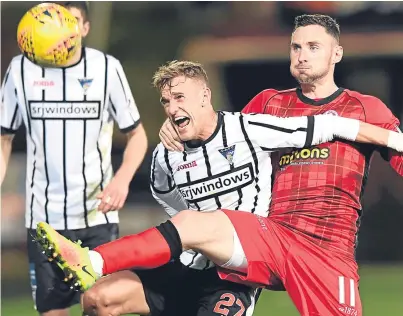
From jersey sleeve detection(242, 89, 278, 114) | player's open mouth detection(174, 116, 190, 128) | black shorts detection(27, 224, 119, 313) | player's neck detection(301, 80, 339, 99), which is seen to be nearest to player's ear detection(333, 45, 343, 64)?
player's neck detection(301, 80, 339, 99)

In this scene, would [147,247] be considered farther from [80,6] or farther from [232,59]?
[232,59]

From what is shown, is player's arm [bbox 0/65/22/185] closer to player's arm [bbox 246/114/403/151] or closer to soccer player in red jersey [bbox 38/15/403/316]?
soccer player in red jersey [bbox 38/15/403/316]

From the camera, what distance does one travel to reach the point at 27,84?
289 inches

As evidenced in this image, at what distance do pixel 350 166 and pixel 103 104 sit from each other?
2080mm

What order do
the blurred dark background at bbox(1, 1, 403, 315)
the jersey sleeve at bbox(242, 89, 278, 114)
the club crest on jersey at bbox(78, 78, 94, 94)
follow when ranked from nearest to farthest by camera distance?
the jersey sleeve at bbox(242, 89, 278, 114) → the club crest on jersey at bbox(78, 78, 94, 94) → the blurred dark background at bbox(1, 1, 403, 315)

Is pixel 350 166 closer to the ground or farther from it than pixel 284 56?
closer to the ground

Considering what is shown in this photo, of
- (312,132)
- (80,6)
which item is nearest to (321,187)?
(312,132)

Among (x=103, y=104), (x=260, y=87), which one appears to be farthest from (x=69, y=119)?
(x=260, y=87)

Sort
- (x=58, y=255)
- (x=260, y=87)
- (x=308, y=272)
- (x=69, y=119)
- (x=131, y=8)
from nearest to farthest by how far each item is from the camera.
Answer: (x=58, y=255) < (x=308, y=272) < (x=69, y=119) < (x=260, y=87) < (x=131, y=8)

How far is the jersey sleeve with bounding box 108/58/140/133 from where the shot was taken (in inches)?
291

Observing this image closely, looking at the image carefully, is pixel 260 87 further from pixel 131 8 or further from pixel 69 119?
pixel 69 119

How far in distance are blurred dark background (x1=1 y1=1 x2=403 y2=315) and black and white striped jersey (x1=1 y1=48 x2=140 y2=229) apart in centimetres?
531

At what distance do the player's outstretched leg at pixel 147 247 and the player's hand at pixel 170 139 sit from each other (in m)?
0.49

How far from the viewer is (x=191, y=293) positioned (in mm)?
6020
